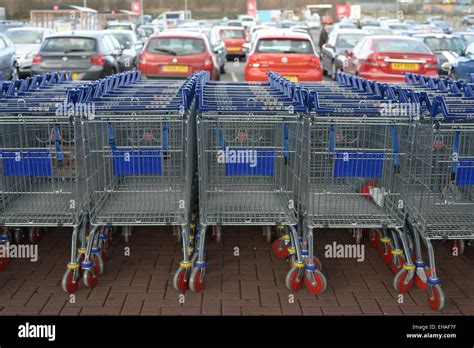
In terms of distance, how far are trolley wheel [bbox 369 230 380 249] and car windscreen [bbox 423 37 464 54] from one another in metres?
13.4

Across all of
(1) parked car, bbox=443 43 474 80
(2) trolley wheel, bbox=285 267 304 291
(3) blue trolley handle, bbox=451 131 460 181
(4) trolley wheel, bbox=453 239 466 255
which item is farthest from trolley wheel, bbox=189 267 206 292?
(1) parked car, bbox=443 43 474 80

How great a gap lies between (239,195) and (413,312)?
5.37ft

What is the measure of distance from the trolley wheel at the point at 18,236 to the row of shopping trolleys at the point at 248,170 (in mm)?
565

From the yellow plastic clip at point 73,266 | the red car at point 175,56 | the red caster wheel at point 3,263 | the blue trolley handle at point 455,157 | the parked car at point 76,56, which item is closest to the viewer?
the blue trolley handle at point 455,157

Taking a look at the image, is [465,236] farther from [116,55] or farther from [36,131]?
[116,55]

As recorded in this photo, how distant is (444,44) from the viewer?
17.2 meters

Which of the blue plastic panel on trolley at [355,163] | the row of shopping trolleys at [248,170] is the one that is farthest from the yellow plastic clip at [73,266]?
the blue plastic panel on trolley at [355,163]

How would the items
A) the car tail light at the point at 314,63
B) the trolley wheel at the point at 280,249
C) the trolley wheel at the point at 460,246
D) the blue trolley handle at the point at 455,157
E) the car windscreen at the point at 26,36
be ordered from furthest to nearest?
the car windscreen at the point at 26,36 < the car tail light at the point at 314,63 < the trolley wheel at the point at 460,246 < the trolley wheel at the point at 280,249 < the blue trolley handle at the point at 455,157

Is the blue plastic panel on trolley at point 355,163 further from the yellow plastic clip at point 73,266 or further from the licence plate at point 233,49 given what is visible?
the licence plate at point 233,49

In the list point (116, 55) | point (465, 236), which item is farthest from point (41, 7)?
point (465, 236)

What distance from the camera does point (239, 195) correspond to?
15.2 ft

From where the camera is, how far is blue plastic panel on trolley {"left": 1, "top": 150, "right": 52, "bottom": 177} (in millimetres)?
4324

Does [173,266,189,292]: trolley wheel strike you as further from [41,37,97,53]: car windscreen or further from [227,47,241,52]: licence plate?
[227,47,241,52]: licence plate

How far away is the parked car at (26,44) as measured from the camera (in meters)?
15.5
